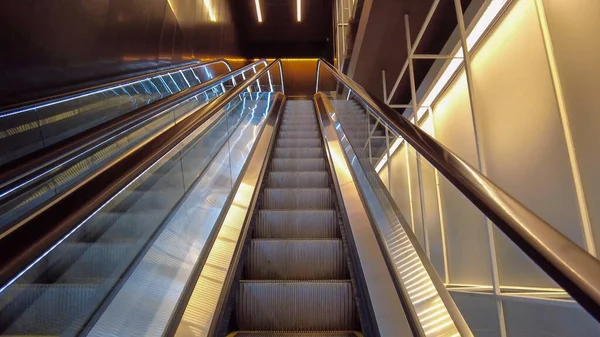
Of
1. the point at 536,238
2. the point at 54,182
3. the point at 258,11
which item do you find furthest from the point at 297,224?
the point at 258,11

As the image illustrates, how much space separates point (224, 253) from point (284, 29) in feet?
49.6

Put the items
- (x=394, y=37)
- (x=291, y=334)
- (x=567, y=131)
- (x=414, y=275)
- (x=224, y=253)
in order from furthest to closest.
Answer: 1. (x=394, y=37)
2. (x=567, y=131)
3. (x=224, y=253)
4. (x=291, y=334)
5. (x=414, y=275)

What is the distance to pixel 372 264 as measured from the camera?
7.34 ft

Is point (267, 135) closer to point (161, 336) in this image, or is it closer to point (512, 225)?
point (161, 336)

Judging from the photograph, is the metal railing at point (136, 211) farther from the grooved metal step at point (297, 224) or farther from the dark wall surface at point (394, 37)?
the dark wall surface at point (394, 37)

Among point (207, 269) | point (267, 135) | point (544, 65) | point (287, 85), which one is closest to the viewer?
point (207, 269)

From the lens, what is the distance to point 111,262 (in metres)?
1.83

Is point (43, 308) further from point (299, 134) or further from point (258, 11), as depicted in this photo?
point (258, 11)

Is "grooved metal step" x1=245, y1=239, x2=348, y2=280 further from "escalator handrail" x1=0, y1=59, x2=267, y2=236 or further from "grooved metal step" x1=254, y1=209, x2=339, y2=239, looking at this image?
"escalator handrail" x1=0, y1=59, x2=267, y2=236

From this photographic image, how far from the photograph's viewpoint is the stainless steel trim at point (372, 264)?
69.8 inches

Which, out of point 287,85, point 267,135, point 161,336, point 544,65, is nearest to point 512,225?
point 161,336

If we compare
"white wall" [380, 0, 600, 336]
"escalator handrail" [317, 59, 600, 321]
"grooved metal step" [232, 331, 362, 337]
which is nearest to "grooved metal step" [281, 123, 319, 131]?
"white wall" [380, 0, 600, 336]

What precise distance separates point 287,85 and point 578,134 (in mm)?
15629

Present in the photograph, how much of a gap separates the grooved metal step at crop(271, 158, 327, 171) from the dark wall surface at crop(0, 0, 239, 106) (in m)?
2.13
